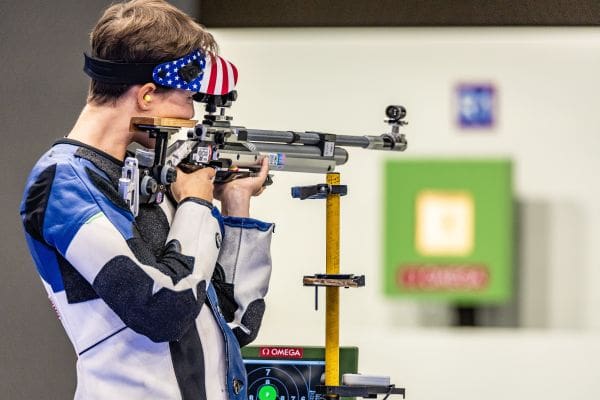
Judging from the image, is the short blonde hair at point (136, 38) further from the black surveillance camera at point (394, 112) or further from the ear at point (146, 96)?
the black surveillance camera at point (394, 112)

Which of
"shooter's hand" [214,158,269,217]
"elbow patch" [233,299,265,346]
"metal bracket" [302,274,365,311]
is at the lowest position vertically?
"elbow patch" [233,299,265,346]

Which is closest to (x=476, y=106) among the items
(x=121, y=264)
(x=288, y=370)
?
(x=288, y=370)

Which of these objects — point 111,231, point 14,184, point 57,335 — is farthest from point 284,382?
point 111,231

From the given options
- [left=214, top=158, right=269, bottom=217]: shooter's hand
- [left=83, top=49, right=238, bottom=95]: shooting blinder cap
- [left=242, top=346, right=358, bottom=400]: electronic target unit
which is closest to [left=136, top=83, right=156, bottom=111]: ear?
[left=83, top=49, right=238, bottom=95]: shooting blinder cap

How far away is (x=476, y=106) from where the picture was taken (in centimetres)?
322

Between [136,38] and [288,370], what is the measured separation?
100 centimetres

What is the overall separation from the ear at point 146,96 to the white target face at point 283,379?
0.90 metres

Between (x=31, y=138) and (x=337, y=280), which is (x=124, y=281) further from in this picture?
(x=31, y=138)

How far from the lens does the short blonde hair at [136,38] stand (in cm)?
156

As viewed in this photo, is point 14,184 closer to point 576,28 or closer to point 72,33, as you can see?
point 72,33

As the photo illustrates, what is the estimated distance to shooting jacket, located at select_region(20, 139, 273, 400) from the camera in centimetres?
142

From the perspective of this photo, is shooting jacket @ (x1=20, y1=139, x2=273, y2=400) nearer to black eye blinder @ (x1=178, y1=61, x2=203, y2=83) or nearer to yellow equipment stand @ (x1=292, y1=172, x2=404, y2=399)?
black eye blinder @ (x1=178, y1=61, x2=203, y2=83)

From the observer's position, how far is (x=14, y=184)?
2.43 meters

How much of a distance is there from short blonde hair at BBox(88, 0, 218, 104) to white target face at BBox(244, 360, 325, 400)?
937 mm
